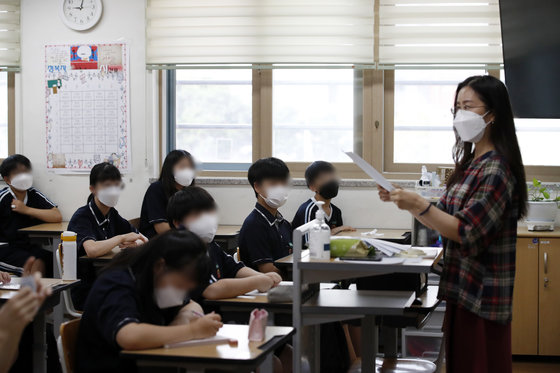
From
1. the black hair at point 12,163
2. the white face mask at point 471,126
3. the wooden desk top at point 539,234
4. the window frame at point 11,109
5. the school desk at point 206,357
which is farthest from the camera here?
the window frame at point 11,109

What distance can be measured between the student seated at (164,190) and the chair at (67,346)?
225 cm

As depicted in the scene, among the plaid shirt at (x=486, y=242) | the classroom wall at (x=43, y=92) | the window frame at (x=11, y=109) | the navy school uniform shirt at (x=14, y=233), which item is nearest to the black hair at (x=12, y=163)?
the navy school uniform shirt at (x=14, y=233)

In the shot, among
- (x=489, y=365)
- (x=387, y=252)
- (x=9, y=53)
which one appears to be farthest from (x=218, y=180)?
(x=489, y=365)

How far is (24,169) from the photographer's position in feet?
16.7

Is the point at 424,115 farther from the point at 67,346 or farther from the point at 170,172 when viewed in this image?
the point at 67,346

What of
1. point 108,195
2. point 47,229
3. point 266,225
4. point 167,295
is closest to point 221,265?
point 266,225

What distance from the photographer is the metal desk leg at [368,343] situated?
2750mm

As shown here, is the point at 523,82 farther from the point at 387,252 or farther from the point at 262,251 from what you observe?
the point at 387,252

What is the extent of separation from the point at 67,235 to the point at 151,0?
256cm

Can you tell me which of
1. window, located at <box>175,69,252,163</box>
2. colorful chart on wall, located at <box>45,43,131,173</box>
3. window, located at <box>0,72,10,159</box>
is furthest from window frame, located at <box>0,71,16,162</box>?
window, located at <box>175,69,252,163</box>

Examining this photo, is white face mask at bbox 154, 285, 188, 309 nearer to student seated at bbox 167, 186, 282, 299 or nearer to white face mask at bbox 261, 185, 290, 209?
student seated at bbox 167, 186, 282, 299

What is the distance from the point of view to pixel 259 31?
5.06 meters

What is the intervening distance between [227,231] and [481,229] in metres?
2.76

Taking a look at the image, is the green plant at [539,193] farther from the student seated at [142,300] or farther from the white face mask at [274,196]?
the student seated at [142,300]
